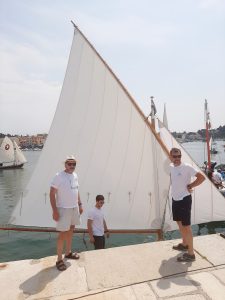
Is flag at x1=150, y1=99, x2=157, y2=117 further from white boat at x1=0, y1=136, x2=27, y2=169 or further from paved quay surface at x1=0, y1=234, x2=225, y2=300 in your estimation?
white boat at x1=0, y1=136, x2=27, y2=169

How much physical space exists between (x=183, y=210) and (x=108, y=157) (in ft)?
14.3

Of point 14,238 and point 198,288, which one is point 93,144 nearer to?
point 198,288

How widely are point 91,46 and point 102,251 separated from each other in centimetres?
668

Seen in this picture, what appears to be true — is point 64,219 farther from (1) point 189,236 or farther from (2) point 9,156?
(2) point 9,156

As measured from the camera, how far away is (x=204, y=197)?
28.3 feet

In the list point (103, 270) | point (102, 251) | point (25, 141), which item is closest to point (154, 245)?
point (102, 251)

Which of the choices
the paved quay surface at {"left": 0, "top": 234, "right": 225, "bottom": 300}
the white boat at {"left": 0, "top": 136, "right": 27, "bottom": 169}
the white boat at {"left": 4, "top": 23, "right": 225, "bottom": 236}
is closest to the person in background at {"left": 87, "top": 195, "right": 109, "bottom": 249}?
the white boat at {"left": 4, "top": 23, "right": 225, "bottom": 236}

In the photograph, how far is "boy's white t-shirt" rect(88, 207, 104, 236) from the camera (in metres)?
7.82

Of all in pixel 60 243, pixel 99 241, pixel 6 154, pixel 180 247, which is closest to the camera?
pixel 60 243

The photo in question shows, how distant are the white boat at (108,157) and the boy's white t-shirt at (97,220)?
4.92 feet

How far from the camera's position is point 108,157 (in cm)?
948

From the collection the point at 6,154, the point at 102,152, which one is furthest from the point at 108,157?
the point at 6,154

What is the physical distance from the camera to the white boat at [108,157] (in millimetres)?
8844

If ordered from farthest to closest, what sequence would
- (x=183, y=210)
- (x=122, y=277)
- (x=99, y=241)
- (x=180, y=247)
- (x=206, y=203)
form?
A: (x=206, y=203) < (x=99, y=241) < (x=180, y=247) < (x=183, y=210) < (x=122, y=277)
